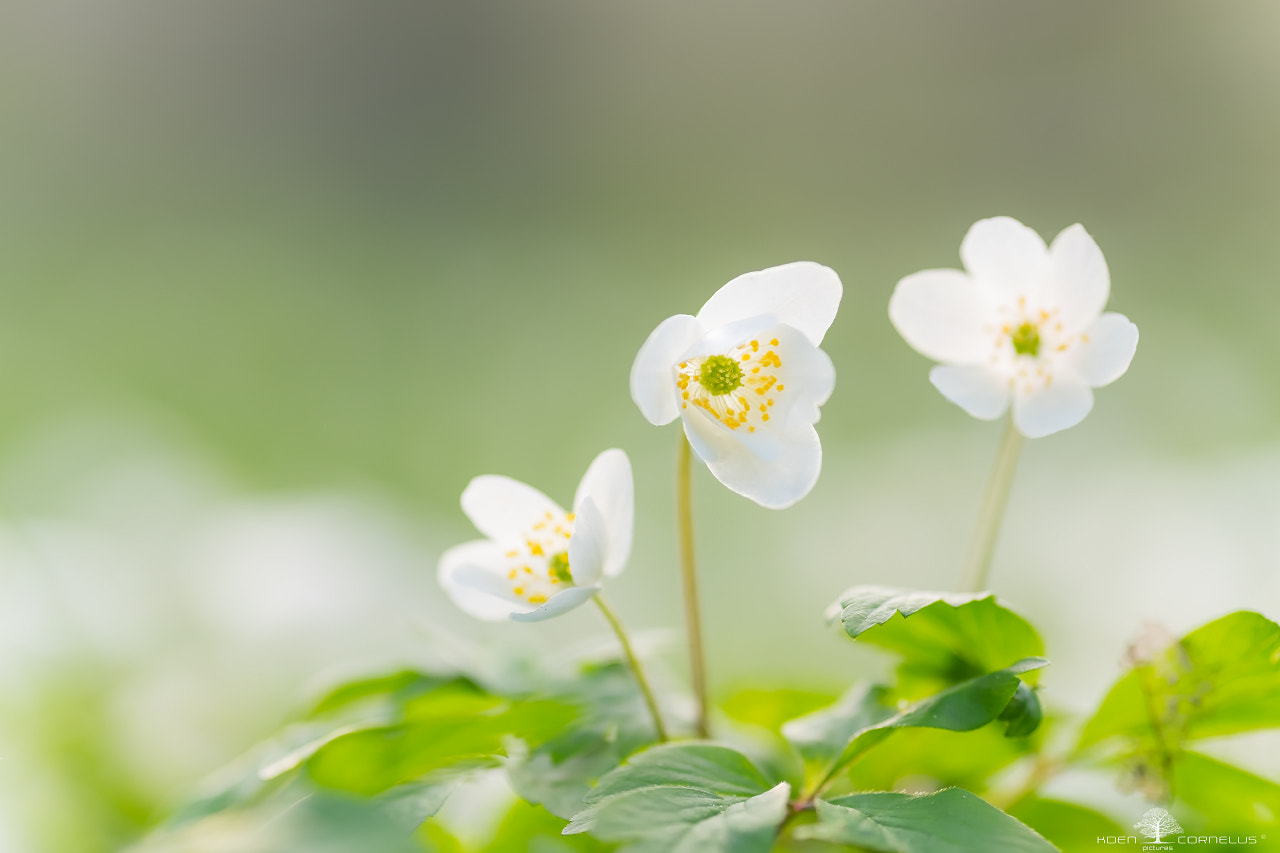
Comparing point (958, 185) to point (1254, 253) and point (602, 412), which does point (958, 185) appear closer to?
point (1254, 253)

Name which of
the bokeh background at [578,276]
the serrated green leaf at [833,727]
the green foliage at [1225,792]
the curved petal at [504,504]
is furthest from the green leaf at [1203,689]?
the bokeh background at [578,276]

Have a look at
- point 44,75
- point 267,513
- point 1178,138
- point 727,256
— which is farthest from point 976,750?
point 44,75

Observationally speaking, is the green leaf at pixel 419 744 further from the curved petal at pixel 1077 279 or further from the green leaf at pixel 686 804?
the curved petal at pixel 1077 279

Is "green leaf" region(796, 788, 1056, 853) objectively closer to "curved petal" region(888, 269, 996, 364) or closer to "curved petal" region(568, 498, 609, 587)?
"curved petal" region(568, 498, 609, 587)

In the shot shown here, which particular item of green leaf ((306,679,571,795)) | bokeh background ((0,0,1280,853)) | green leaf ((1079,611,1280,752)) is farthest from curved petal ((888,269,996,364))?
bokeh background ((0,0,1280,853))

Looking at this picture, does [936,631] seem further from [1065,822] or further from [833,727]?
[1065,822]

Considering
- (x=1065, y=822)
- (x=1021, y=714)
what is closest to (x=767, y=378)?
(x=1021, y=714)
